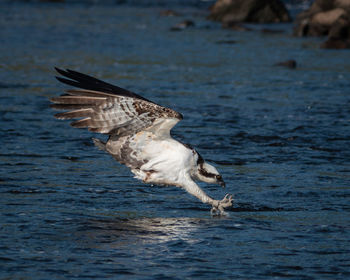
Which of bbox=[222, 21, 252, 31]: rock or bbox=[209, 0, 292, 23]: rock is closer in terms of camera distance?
bbox=[222, 21, 252, 31]: rock

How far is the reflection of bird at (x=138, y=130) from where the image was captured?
7.30 meters

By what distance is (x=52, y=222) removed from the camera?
759 centimetres

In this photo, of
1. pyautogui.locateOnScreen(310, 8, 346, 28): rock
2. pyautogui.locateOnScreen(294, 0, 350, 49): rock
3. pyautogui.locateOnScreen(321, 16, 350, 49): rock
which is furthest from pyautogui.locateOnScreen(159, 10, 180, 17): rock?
pyautogui.locateOnScreen(321, 16, 350, 49): rock

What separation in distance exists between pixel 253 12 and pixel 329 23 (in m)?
5.04

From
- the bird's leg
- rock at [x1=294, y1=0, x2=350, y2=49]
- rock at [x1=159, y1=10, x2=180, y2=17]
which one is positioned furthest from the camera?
rock at [x1=159, y1=10, x2=180, y2=17]

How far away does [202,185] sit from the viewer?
9.26 meters

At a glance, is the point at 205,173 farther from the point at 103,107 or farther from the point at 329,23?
the point at 329,23

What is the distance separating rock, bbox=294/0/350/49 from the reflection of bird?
47.7ft

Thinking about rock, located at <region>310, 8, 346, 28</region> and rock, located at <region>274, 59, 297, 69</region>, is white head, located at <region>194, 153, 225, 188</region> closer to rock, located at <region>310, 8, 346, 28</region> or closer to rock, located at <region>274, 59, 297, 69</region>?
rock, located at <region>274, 59, 297, 69</region>

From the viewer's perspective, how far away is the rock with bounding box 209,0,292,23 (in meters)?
28.3

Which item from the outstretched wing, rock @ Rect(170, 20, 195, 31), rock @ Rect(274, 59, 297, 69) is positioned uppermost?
the outstretched wing

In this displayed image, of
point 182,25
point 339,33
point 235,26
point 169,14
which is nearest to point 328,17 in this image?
point 339,33

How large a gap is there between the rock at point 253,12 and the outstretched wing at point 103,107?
21.4 meters

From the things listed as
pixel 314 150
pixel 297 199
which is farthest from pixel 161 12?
pixel 297 199
